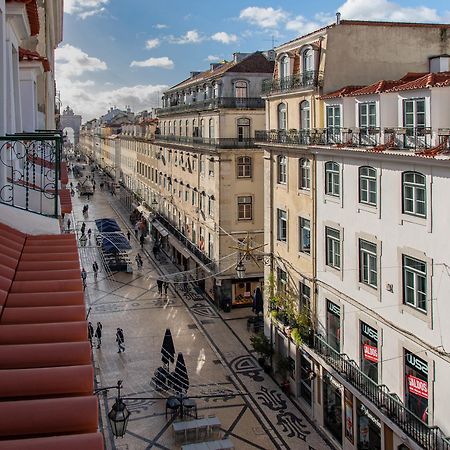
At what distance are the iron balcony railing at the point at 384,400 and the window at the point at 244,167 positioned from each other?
16.8 m

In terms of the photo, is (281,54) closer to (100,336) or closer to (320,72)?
(320,72)

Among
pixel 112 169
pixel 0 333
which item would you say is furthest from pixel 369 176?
pixel 112 169

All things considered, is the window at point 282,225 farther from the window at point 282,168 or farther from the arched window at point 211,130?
the arched window at point 211,130

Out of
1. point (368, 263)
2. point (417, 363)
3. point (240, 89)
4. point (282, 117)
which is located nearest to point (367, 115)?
point (368, 263)

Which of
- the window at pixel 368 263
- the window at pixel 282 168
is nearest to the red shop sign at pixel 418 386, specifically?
the window at pixel 368 263

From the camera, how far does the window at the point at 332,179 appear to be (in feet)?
69.7

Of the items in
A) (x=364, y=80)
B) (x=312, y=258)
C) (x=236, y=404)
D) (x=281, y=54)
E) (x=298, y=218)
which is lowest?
(x=236, y=404)

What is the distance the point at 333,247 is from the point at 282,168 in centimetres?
604

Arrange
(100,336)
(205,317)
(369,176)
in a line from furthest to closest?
(205,317) < (100,336) < (369,176)

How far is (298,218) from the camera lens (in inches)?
982

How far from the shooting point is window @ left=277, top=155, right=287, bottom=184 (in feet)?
86.0

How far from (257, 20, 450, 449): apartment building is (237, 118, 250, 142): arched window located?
1000 cm

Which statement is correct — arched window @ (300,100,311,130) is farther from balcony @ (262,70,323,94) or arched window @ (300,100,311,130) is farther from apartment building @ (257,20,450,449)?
balcony @ (262,70,323,94)

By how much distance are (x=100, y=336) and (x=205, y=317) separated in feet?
26.1
